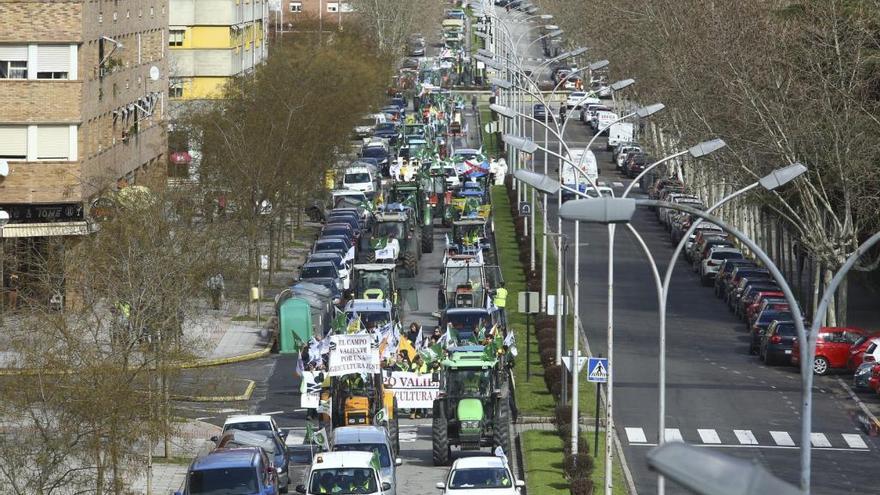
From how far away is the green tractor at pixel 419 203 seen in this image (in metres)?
78.6

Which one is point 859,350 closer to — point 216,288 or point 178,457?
point 216,288

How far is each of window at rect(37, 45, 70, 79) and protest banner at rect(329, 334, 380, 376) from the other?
1078 inches

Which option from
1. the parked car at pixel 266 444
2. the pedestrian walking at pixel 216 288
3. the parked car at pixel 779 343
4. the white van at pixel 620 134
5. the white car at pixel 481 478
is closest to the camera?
the white car at pixel 481 478

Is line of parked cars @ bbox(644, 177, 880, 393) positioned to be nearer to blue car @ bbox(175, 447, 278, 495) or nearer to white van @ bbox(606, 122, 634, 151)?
white van @ bbox(606, 122, 634, 151)

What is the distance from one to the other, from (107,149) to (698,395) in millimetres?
28995

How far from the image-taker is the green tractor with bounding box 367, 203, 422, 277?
6956 cm

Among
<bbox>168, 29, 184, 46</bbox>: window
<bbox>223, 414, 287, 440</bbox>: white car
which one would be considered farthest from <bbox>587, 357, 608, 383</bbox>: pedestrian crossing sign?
<bbox>168, 29, 184, 46</bbox>: window

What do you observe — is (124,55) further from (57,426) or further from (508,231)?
(57,426)

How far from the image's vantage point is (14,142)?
6316 cm

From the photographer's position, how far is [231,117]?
249 feet

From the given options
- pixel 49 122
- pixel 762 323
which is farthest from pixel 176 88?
pixel 762 323

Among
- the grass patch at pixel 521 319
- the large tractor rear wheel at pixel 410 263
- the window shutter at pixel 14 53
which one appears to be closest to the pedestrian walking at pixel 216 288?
the grass patch at pixel 521 319

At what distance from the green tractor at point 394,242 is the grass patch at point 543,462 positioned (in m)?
25.7

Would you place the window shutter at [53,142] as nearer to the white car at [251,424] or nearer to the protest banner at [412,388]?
the protest banner at [412,388]
